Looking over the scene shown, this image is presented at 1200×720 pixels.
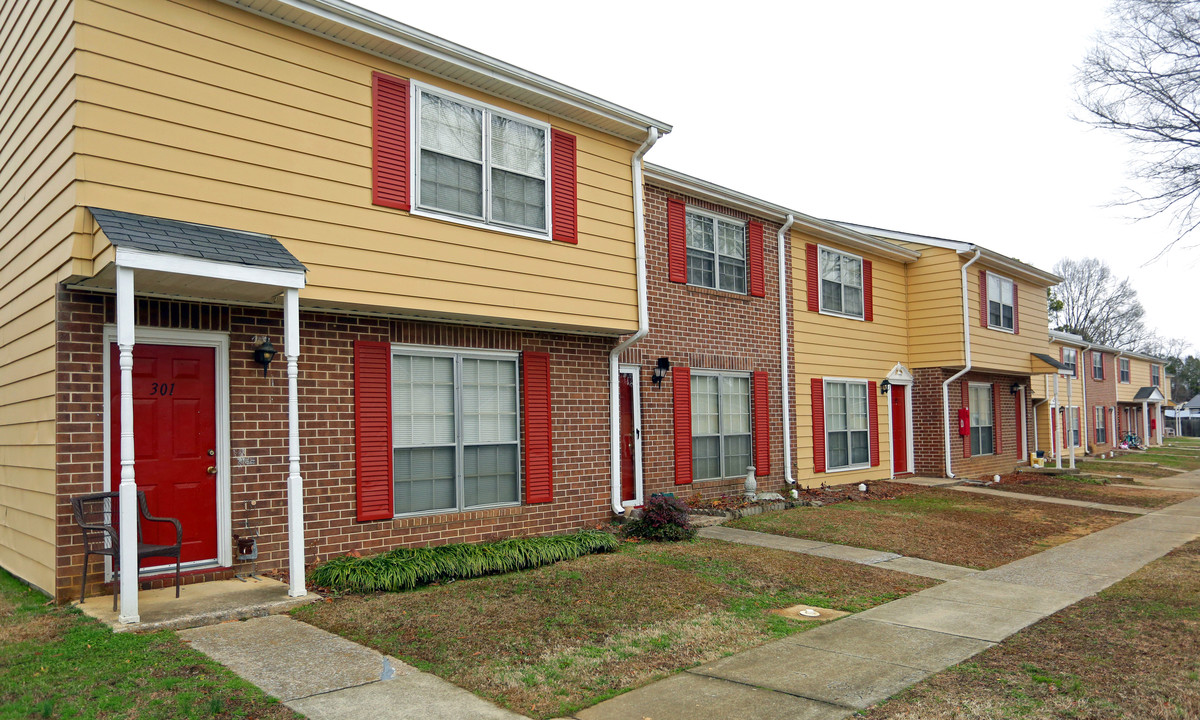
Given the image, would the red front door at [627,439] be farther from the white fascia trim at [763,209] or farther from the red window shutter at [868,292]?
the red window shutter at [868,292]

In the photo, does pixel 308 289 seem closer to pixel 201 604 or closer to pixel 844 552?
pixel 201 604

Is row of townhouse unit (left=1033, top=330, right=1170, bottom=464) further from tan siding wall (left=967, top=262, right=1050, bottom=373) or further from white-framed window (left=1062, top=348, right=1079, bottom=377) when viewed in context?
tan siding wall (left=967, top=262, right=1050, bottom=373)

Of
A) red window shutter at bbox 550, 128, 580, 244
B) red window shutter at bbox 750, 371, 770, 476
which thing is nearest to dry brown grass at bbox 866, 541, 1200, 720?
red window shutter at bbox 550, 128, 580, 244

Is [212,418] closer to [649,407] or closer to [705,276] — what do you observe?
[649,407]

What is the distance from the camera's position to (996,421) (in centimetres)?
2133

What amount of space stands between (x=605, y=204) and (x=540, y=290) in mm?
1698

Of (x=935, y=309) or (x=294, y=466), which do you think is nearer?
(x=294, y=466)

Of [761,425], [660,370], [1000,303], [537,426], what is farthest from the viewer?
[1000,303]

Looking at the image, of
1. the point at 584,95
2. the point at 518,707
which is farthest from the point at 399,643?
the point at 584,95

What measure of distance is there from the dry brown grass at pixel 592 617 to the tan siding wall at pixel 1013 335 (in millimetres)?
12496

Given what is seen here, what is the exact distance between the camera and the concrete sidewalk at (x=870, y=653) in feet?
15.1

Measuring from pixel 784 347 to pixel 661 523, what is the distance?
602cm

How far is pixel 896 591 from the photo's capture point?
310 inches

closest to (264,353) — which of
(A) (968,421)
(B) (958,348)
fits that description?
(B) (958,348)
